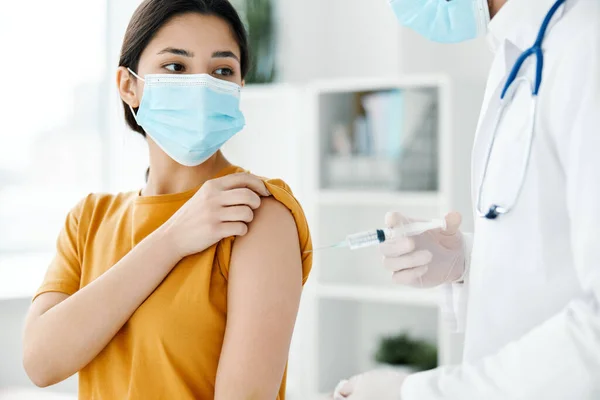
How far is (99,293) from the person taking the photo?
120cm

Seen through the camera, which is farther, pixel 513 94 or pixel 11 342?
pixel 11 342

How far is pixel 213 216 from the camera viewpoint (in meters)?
1.18

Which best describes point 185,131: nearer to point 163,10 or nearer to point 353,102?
point 163,10

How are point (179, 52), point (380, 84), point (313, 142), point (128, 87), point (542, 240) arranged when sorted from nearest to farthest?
point (542, 240)
point (179, 52)
point (128, 87)
point (380, 84)
point (313, 142)

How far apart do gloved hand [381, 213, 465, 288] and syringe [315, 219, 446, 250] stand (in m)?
0.01

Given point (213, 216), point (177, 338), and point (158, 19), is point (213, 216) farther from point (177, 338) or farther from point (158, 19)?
point (158, 19)

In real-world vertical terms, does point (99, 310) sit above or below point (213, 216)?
below

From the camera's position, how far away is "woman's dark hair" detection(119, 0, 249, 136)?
1.31 metres

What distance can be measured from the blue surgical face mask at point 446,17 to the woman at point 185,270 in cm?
36

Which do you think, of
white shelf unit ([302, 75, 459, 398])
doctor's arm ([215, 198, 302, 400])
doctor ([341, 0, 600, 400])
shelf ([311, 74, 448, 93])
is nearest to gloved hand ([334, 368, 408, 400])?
doctor ([341, 0, 600, 400])

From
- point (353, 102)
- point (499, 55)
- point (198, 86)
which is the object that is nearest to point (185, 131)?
point (198, 86)

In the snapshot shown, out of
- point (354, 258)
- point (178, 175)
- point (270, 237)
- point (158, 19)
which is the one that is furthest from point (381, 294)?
point (158, 19)

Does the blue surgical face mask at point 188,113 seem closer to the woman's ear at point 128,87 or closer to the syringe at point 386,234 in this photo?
the woman's ear at point 128,87

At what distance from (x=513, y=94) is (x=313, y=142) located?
2.02m
